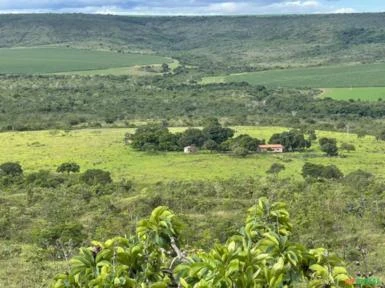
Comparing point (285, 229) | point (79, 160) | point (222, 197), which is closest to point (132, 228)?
point (222, 197)

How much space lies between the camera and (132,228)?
3006 cm

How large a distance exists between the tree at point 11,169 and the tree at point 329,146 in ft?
91.8

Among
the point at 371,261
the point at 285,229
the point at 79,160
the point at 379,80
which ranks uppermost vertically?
the point at 285,229

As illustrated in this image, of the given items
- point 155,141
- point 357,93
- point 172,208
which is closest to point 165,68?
point 357,93

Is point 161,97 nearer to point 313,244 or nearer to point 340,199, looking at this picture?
point 340,199

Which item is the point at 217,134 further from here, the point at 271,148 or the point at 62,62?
the point at 62,62

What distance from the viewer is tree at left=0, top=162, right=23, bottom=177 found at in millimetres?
52434

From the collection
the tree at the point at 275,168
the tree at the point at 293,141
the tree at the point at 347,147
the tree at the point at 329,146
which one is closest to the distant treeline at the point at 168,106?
the tree at the point at 293,141

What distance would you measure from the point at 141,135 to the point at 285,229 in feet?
193

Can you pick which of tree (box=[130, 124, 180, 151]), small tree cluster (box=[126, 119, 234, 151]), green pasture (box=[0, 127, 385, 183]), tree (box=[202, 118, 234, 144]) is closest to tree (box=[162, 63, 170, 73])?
green pasture (box=[0, 127, 385, 183])

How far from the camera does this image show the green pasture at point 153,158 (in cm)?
5344

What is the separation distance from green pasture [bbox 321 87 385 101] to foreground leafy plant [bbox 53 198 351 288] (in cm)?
11196

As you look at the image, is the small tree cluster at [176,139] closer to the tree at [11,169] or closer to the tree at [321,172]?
the tree at [11,169]

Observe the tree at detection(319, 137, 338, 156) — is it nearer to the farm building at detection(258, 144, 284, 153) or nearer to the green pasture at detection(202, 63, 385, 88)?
the farm building at detection(258, 144, 284, 153)
